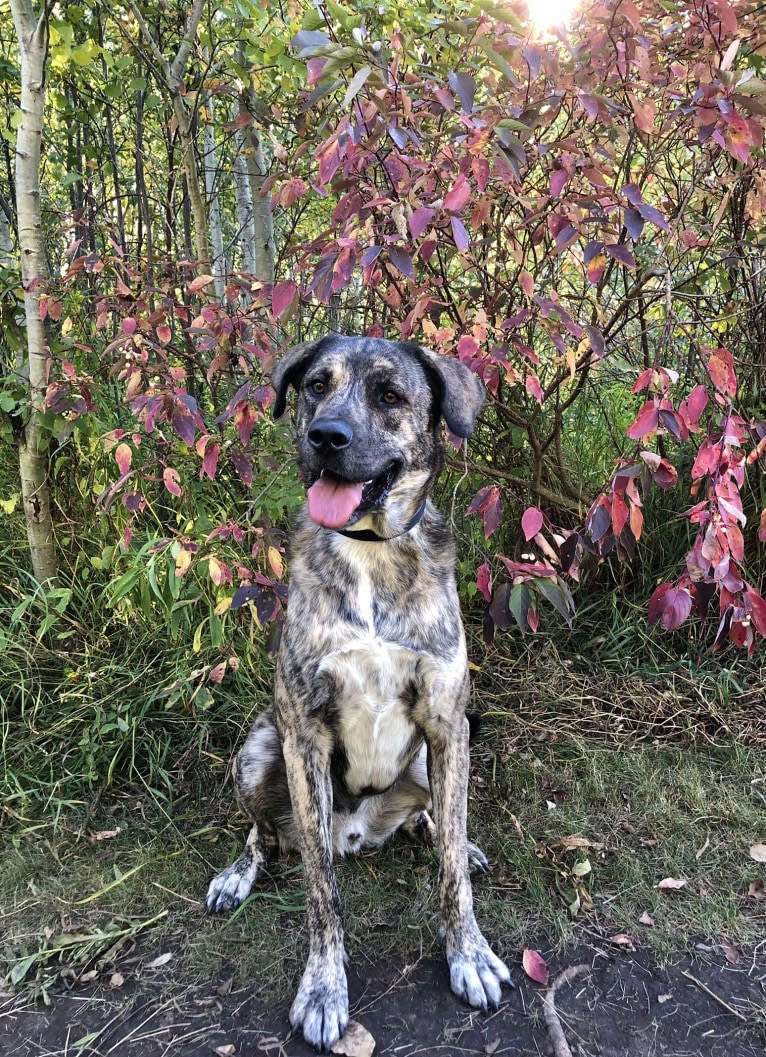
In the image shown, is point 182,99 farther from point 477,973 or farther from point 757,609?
point 477,973

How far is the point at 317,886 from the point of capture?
79.1 inches

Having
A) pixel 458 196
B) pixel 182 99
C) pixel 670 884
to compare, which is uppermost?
pixel 182 99

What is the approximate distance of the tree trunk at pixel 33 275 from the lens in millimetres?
2738

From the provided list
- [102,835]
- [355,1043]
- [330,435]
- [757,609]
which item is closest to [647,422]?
[757,609]

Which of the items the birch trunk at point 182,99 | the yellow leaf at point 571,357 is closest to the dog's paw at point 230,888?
the yellow leaf at point 571,357

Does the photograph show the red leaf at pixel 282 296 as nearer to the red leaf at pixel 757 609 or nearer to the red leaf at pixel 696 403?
the red leaf at pixel 696 403

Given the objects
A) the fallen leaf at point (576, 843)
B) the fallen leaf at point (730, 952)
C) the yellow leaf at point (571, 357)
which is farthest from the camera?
the fallen leaf at point (576, 843)

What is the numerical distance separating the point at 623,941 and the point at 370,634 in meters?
1.24

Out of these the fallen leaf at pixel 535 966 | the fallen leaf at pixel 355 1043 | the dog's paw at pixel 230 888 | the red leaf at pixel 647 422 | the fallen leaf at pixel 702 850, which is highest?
the red leaf at pixel 647 422

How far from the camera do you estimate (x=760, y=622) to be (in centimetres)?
230

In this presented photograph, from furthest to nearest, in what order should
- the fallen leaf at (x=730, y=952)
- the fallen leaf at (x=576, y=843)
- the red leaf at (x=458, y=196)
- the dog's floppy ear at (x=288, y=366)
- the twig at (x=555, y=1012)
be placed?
the fallen leaf at (x=576, y=843) → the dog's floppy ear at (x=288, y=366) → the fallen leaf at (x=730, y=952) → the red leaf at (x=458, y=196) → the twig at (x=555, y=1012)

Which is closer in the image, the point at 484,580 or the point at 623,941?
the point at 623,941

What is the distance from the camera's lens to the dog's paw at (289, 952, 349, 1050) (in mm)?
1865

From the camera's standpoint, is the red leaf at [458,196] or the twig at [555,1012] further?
the red leaf at [458,196]
